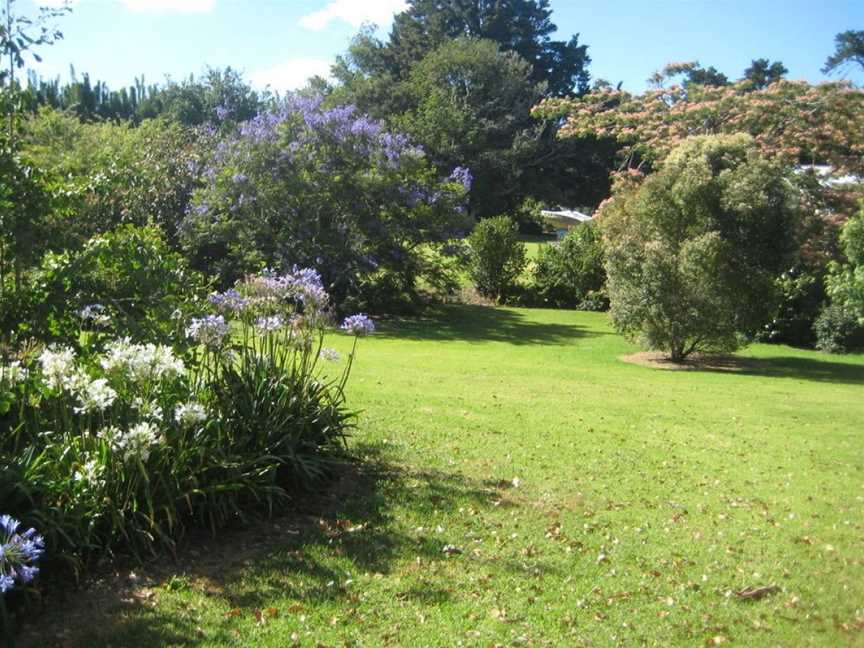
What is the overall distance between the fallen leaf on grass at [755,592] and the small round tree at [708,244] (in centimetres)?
1221

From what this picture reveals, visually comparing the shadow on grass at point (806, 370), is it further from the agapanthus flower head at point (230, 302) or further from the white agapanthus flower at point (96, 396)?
the white agapanthus flower at point (96, 396)

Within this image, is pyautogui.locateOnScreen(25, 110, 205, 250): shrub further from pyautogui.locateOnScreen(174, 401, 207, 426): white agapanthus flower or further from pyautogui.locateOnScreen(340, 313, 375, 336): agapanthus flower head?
pyautogui.locateOnScreen(174, 401, 207, 426): white agapanthus flower

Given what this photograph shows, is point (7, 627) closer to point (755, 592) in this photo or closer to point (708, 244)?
point (755, 592)

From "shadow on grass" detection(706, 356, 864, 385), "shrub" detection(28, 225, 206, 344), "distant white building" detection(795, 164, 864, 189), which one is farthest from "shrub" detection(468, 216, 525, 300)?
"shrub" detection(28, 225, 206, 344)

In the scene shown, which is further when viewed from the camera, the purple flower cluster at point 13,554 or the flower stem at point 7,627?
the flower stem at point 7,627

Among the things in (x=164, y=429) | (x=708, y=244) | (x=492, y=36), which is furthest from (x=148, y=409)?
(x=492, y=36)

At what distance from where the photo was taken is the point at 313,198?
73.9 feet


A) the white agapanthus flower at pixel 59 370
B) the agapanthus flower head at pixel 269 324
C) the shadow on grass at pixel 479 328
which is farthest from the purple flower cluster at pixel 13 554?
the shadow on grass at pixel 479 328

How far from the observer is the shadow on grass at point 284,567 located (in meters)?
4.30

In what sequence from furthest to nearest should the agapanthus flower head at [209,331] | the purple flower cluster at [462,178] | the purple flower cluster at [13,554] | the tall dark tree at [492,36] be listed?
1. the tall dark tree at [492,36]
2. the purple flower cluster at [462,178]
3. the agapanthus flower head at [209,331]
4. the purple flower cluster at [13,554]

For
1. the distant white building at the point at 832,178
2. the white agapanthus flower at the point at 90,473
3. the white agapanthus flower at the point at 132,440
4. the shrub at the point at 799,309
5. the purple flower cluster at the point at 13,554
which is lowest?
the purple flower cluster at the point at 13,554

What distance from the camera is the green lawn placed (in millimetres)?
4562

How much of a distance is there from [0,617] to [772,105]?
25.1m

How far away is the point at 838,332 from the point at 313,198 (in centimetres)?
1449
